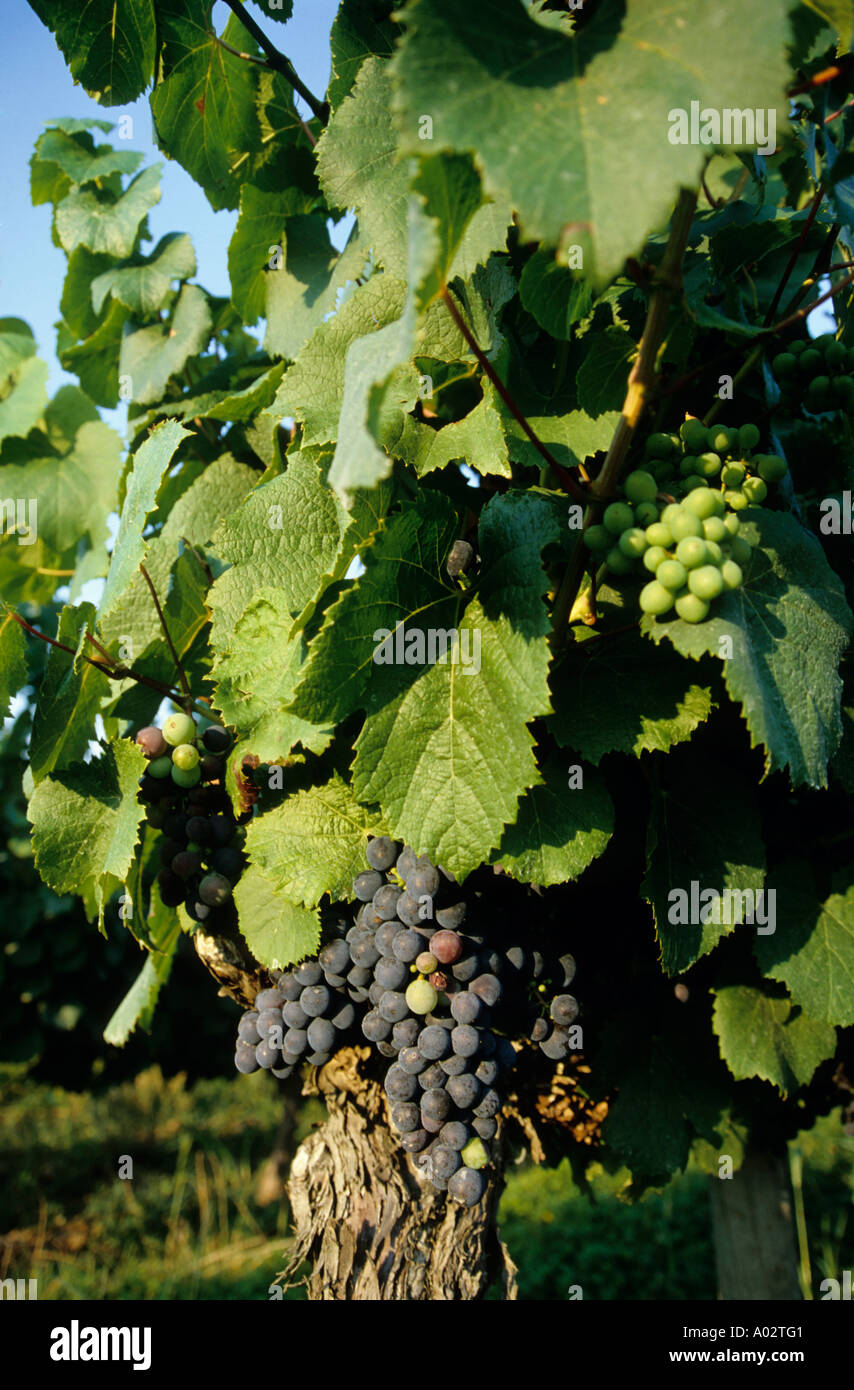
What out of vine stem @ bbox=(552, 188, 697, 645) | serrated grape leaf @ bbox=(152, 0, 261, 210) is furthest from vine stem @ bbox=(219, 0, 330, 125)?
vine stem @ bbox=(552, 188, 697, 645)

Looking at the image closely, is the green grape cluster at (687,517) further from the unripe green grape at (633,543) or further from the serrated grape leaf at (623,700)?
the serrated grape leaf at (623,700)

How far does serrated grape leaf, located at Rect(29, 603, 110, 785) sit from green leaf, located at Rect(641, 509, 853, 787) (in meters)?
0.93

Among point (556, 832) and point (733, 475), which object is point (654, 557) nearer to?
point (733, 475)

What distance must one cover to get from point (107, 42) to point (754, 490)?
4.34ft

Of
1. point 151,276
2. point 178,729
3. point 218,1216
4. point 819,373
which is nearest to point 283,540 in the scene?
point 178,729

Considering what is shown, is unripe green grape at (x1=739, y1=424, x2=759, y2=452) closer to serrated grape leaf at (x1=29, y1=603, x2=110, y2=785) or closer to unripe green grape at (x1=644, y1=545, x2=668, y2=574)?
unripe green grape at (x1=644, y1=545, x2=668, y2=574)

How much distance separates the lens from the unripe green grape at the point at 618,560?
43.1 inches

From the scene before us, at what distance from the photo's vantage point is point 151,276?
2283mm

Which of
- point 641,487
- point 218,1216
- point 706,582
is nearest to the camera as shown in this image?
point 706,582

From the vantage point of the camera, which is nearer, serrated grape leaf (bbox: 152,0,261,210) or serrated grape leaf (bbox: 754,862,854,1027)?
serrated grape leaf (bbox: 754,862,854,1027)

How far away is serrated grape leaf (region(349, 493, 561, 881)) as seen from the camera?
3.65 ft

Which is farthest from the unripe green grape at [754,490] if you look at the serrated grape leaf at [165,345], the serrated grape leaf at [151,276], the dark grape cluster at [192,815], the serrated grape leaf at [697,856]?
the serrated grape leaf at [151,276]
